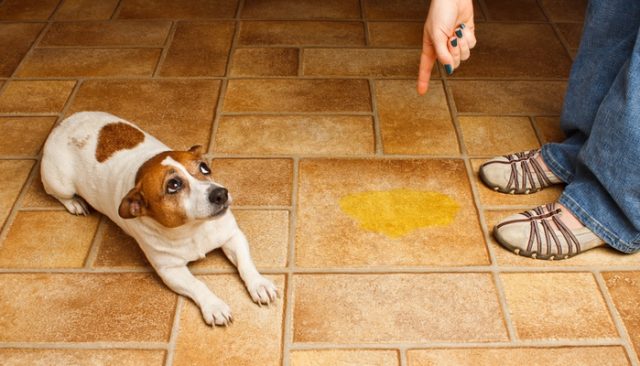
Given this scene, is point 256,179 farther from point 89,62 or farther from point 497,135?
point 89,62

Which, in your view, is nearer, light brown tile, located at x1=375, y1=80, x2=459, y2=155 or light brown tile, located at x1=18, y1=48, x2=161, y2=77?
light brown tile, located at x1=375, y1=80, x2=459, y2=155

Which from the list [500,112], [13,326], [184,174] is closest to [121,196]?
[184,174]

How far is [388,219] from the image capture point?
215 centimetres

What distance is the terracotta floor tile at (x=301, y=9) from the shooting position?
3.35 metres

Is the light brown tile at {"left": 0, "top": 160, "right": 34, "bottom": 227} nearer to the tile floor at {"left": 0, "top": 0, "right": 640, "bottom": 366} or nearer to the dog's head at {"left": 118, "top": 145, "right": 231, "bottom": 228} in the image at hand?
the tile floor at {"left": 0, "top": 0, "right": 640, "bottom": 366}

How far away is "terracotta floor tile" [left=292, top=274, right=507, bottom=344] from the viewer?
179 centimetres

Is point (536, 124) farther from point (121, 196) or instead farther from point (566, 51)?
point (121, 196)

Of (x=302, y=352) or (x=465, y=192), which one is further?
(x=465, y=192)

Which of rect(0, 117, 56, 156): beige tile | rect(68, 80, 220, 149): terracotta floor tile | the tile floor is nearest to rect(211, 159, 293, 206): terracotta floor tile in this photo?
the tile floor

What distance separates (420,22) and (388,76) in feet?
1.87

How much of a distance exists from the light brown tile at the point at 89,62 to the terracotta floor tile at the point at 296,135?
0.63 metres

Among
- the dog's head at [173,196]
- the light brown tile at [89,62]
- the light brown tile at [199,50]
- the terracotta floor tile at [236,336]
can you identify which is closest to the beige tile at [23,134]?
the light brown tile at [89,62]

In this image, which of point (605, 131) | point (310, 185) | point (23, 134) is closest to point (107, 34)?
point (23, 134)

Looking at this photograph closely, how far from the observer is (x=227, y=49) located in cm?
308
